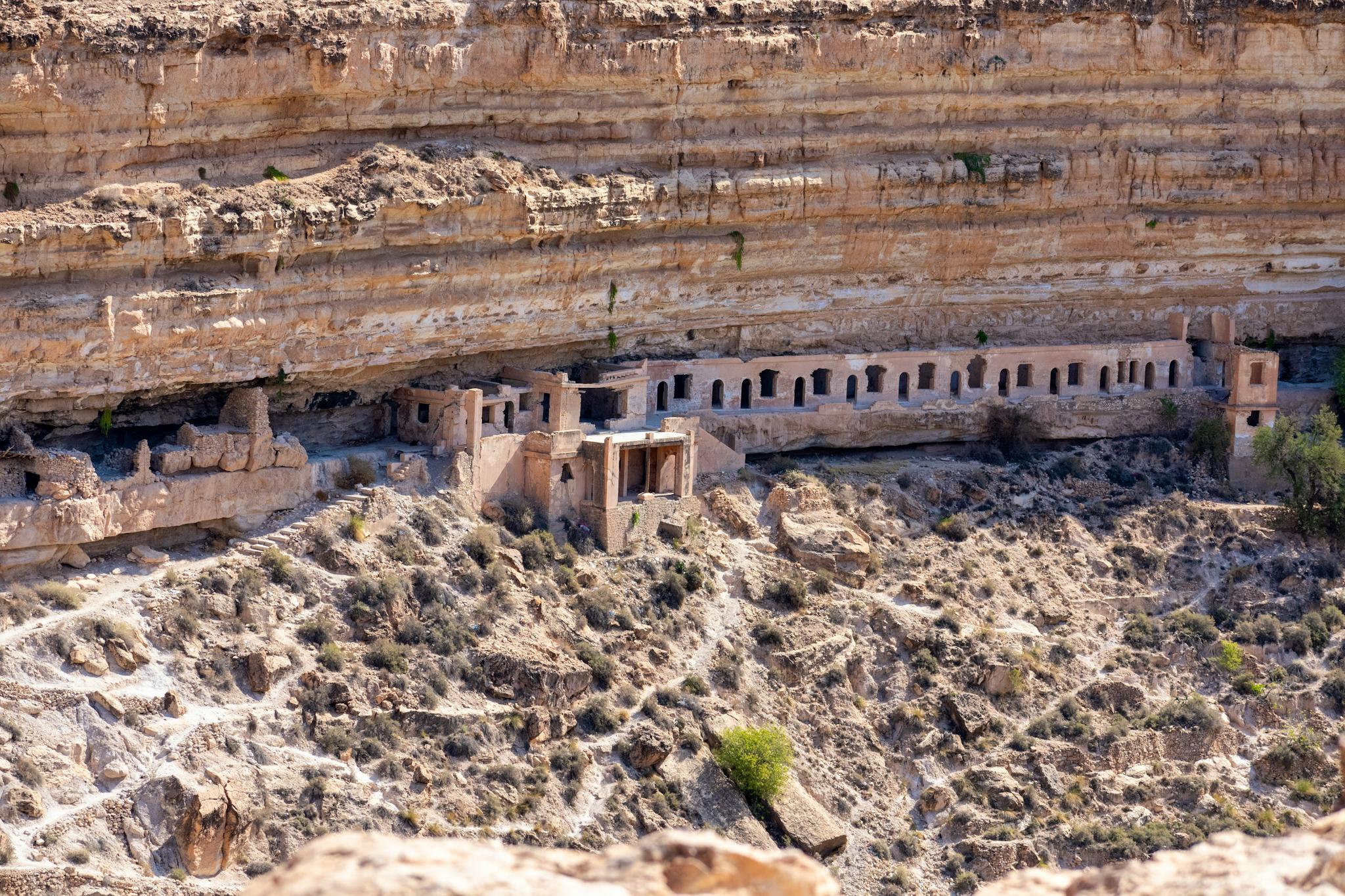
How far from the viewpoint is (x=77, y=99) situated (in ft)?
109

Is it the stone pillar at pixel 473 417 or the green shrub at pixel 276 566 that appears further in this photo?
the stone pillar at pixel 473 417

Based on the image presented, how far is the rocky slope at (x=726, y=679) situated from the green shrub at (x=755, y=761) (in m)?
0.38

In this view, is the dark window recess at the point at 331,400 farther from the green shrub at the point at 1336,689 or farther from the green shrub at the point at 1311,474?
the green shrub at the point at 1311,474

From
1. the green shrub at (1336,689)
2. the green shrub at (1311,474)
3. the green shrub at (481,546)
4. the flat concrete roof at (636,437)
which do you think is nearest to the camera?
the green shrub at (481,546)

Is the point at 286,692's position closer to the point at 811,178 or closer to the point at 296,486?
the point at 296,486

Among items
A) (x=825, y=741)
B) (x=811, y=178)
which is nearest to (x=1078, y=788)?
(x=825, y=741)

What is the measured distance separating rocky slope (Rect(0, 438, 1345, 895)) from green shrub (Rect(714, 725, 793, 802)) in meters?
0.38

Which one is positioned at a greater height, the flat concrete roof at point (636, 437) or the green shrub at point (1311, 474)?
the flat concrete roof at point (636, 437)

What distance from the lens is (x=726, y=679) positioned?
35.9 m

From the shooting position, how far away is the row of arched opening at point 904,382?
4159 cm

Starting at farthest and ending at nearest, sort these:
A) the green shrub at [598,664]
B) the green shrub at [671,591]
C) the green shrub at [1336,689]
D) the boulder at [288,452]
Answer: the green shrub at [1336,689] → the green shrub at [671,591] → the boulder at [288,452] → the green shrub at [598,664]

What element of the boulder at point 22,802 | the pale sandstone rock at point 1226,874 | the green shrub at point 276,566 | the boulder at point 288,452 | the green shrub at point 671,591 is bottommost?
the boulder at point 22,802

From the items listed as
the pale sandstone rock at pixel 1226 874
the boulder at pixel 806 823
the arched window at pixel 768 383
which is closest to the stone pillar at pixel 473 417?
the arched window at pixel 768 383

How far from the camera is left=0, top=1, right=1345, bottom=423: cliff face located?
33.5 meters
